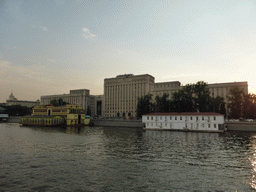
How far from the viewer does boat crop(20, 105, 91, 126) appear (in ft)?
384

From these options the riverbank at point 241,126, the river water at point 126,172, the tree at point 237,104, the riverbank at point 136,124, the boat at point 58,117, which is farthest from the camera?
the boat at point 58,117

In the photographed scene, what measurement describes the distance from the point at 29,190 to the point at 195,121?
77.1 metres

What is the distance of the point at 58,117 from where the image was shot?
119 meters

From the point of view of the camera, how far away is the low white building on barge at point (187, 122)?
79.4 m

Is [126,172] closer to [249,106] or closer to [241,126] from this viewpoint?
[241,126]

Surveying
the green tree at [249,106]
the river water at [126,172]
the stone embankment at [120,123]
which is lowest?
the stone embankment at [120,123]

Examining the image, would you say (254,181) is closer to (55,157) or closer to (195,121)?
(55,157)

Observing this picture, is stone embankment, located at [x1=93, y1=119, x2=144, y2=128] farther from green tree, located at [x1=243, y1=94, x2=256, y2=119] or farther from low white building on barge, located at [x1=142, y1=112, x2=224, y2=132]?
green tree, located at [x1=243, y1=94, x2=256, y2=119]

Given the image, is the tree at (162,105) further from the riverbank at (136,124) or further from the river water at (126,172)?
the river water at (126,172)

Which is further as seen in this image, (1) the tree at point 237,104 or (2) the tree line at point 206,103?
(2) the tree line at point 206,103

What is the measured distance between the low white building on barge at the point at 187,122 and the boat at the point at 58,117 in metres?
53.1

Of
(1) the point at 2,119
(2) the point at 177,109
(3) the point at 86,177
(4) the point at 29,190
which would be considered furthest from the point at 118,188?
(1) the point at 2,119

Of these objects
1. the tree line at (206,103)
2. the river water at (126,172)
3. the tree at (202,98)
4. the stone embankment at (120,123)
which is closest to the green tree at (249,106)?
the tree line at (206,103)

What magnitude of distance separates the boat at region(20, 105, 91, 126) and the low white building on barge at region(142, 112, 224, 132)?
53102 mm
